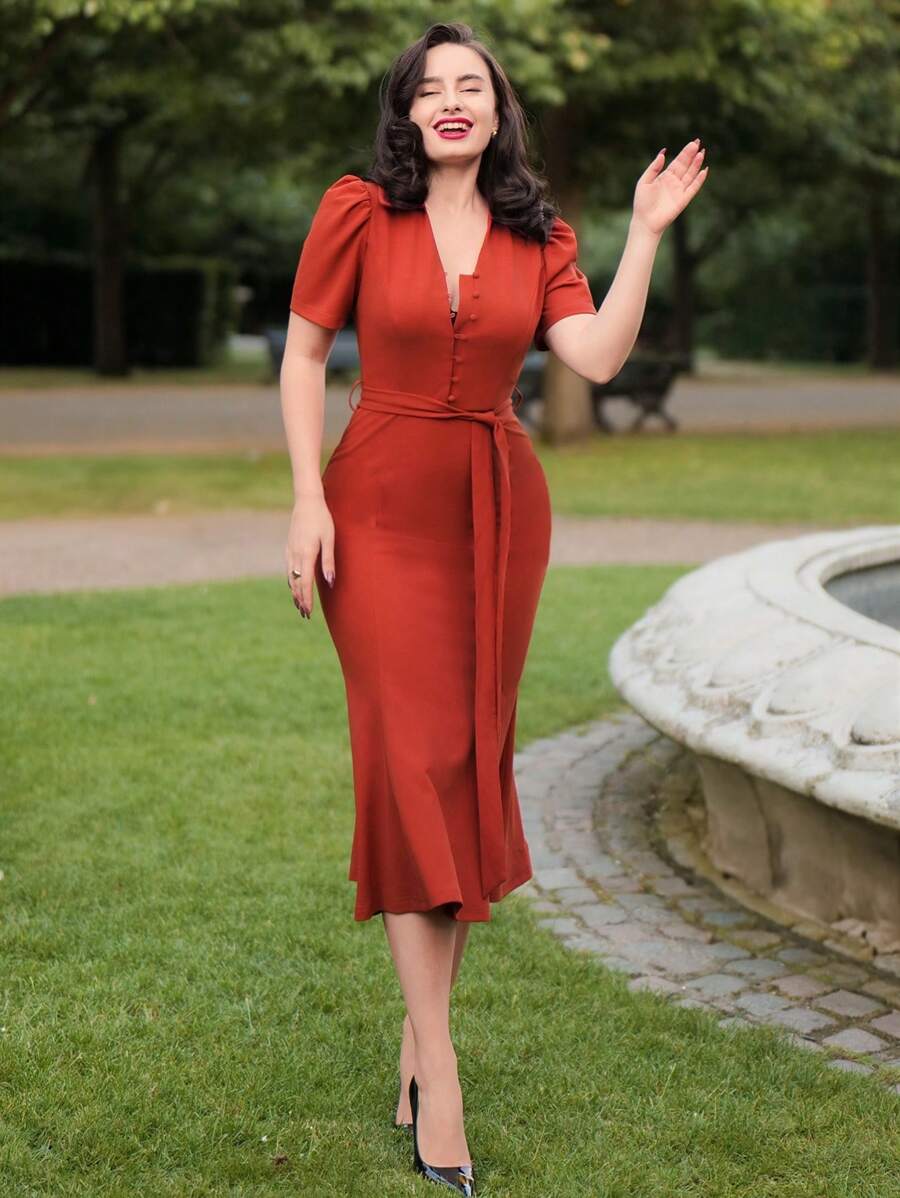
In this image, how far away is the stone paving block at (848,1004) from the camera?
3.81 m

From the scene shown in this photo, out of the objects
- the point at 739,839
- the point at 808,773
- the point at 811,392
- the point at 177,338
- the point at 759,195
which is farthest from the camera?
the point at 177,338

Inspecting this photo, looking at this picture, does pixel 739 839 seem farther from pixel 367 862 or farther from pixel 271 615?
pixel 271 615

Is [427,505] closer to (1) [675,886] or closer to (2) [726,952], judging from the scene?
(2) [726,952]

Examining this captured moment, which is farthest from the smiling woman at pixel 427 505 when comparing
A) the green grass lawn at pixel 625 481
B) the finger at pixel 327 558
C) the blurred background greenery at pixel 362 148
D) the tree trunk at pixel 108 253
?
the tree trunk at pixel 108 253

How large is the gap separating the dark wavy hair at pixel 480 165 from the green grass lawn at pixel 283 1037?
1726 mm

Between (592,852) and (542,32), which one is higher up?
(542,32)

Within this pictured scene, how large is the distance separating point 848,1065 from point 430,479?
1612 mm

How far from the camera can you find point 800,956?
4.14m

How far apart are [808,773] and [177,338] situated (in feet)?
106

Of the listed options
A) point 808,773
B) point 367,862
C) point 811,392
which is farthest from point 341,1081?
point 811,392

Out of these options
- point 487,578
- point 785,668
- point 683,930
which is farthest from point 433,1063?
point 785,668

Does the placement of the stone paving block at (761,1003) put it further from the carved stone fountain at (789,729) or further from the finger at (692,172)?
the finger at (692,172)

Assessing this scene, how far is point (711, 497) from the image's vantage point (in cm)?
1351

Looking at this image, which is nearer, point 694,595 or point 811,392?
point 694,595
